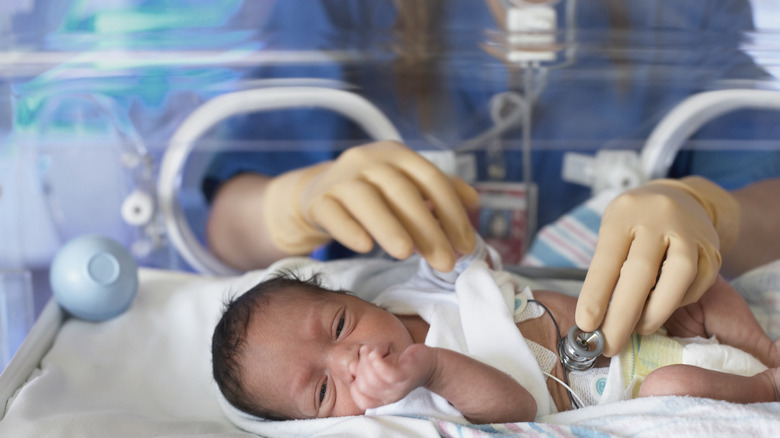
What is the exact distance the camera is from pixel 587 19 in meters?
1.33

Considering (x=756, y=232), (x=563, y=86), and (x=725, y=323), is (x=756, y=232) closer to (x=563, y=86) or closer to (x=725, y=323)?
(x=725, y=323)

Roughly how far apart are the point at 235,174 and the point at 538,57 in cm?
58

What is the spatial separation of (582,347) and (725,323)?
9.0 inches

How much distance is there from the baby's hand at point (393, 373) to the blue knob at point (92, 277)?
1.59 feet

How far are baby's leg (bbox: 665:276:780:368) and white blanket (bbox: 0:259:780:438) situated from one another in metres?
0.10

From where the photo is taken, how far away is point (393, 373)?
733mm

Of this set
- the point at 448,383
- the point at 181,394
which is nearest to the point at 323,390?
the point at 448,383

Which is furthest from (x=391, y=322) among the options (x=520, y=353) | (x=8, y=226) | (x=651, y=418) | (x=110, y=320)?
(x=8, y=226)

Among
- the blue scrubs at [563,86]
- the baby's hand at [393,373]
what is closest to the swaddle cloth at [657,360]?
the baby's hand at [393,373]

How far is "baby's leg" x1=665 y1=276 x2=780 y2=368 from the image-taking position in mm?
914

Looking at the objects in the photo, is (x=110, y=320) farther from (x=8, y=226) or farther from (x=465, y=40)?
(x=465, y=40)

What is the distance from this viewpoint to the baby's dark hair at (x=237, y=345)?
0.89 metres

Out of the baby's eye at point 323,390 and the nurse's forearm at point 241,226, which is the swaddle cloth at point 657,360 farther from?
the nurse's forearm at point 241,226

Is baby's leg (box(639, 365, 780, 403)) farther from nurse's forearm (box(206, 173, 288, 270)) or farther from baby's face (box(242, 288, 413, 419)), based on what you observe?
nurse's forearm (box(206, 173, 288, 270))
